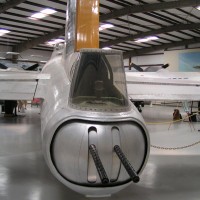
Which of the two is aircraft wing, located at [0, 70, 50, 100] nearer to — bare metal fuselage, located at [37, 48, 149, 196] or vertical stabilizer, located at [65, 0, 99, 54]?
vertical stabilizer, located at [65, 0, 99, 54]

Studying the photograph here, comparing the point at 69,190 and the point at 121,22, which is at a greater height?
the point at 121,22

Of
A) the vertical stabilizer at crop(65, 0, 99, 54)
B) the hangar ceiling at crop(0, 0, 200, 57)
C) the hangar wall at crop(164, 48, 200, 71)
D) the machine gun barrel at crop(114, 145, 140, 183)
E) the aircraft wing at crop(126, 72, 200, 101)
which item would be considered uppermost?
the hangar ceiling at crop(0, 0, 200, 57)

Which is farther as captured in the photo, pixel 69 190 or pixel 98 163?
pixel 69 190

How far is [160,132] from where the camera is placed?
10.0 m

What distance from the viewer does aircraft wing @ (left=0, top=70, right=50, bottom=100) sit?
540 cm

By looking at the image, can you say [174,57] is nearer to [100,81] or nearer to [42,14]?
[42,14]

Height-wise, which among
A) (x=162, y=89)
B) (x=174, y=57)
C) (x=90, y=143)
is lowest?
(x=90, y=143)

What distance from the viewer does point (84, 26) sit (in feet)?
17.5

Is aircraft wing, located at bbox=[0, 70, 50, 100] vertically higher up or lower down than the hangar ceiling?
lower down

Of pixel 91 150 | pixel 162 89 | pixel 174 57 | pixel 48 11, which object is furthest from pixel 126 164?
pixel 174 57

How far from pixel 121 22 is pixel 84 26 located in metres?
15.9

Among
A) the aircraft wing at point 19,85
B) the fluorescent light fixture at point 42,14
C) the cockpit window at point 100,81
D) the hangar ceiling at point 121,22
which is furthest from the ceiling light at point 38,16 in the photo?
the cockpit window at point 100,81

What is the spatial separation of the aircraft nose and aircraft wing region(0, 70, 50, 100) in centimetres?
266

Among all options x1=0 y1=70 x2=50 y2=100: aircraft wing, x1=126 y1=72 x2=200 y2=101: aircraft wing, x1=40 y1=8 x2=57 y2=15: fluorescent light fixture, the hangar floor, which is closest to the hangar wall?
x1=40 y1=8 x2=57 y2=15: fluorescent light fixture
